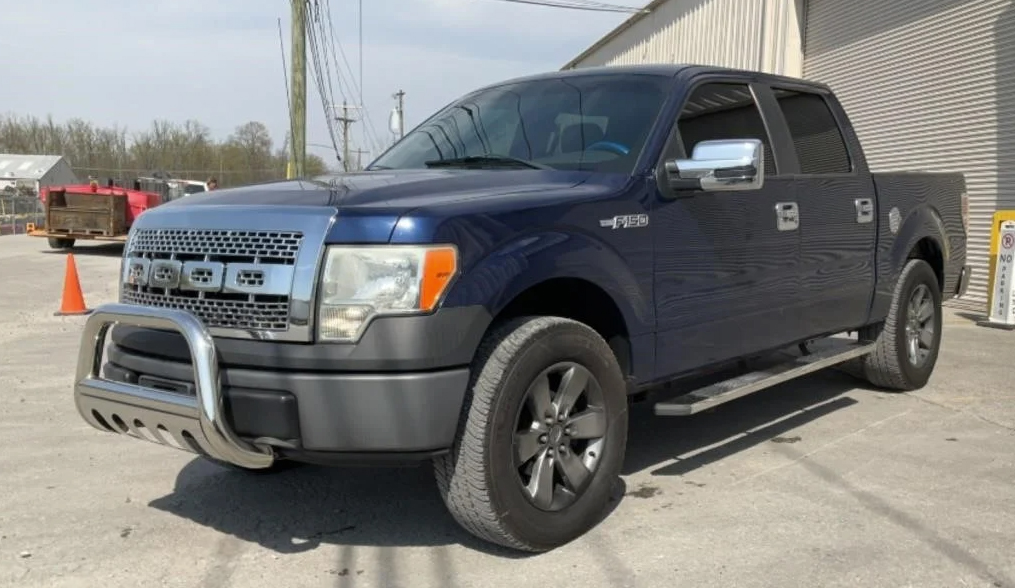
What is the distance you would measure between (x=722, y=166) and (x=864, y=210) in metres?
2.04

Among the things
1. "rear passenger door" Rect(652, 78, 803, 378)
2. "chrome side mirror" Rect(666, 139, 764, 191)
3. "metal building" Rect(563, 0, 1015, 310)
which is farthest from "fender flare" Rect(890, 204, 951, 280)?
"metal building" Rect(563, 0, 1015, 310)

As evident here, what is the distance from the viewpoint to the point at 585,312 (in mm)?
4039

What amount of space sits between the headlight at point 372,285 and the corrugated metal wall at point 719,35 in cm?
1283

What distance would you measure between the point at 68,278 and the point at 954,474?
9.82 m

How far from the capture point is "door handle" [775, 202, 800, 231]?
4.84m

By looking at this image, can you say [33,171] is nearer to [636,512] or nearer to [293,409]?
[636,512]

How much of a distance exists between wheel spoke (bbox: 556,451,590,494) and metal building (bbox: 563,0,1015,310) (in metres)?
8.72

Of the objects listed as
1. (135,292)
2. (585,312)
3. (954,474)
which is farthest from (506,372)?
(954,474)

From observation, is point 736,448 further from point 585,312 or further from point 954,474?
point 585,312

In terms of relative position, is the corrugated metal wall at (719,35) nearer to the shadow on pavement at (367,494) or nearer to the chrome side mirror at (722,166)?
the shadow on pavement at (367,494)

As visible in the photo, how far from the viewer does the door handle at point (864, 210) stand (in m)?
5.56

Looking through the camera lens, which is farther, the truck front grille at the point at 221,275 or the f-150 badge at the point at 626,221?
the f-150 badge at the point at 626,221

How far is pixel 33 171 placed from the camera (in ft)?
265

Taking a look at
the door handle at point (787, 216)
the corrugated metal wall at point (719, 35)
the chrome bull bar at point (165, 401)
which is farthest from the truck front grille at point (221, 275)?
the corrugated metal wall at point (719, 35)
